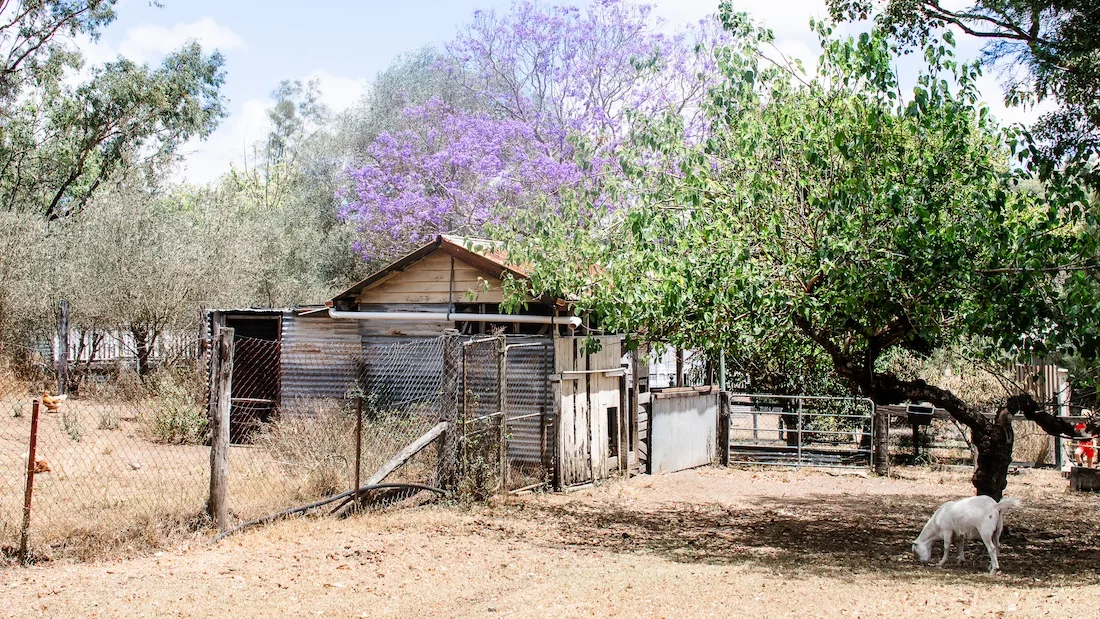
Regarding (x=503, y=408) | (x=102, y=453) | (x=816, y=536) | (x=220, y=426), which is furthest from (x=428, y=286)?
(x=816, y=536)

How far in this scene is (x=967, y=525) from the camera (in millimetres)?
9445

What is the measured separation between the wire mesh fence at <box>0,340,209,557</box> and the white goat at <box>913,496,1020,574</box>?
7124mm

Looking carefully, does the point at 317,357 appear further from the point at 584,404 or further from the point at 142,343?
the point at 142,343

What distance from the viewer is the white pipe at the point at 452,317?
14148 millimetres

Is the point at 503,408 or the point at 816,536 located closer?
the point at 816,536

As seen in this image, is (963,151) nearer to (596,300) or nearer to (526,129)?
(596,300)

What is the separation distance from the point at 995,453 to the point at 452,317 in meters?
7.65

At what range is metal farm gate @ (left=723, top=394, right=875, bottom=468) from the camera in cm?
1883

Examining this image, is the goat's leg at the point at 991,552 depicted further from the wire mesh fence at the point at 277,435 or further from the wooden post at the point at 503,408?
the wooden post at the point at 503,408

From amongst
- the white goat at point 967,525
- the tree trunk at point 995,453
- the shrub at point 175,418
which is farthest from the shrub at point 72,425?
the tree trunk at point 995,453

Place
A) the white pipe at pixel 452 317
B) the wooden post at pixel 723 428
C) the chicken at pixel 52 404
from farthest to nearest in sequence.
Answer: the wooden post at pixel 723 428 → the chicken at pixel 52 404 → the white pipe at pixel 452 317

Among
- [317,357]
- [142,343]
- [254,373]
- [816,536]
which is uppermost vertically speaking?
[142,343]

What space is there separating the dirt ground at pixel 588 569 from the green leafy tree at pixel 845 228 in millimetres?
2098

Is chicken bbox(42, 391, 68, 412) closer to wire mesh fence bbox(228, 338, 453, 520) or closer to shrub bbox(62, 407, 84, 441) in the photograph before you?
shrub bbox(62, 407, 84, 441)
